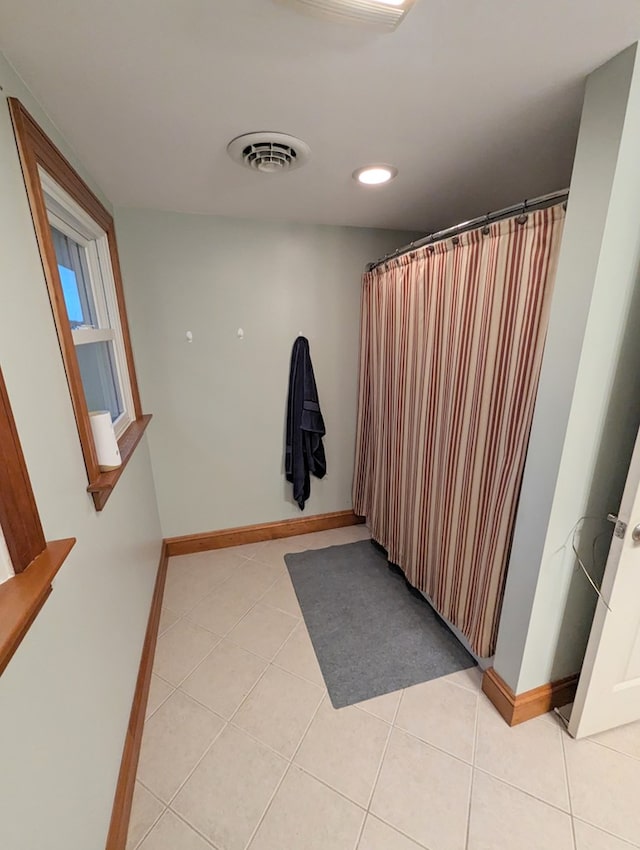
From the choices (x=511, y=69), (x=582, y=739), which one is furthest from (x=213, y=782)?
(x=511, y=69)

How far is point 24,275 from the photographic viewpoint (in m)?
0.94

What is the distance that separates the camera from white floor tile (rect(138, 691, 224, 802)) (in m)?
1.27

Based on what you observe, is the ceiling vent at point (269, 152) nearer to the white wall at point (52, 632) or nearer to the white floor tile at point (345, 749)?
the white wall at point (52, 632)

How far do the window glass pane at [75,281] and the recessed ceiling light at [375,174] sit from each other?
1.26 metres

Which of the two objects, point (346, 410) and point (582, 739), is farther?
point (346, 410)

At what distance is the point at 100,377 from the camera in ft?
5.96

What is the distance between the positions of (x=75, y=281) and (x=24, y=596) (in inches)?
57.6

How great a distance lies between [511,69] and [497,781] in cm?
221

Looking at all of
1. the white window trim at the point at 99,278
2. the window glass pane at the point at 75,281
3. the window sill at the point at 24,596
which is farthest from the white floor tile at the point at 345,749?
the window glass pane at the point at 75,281

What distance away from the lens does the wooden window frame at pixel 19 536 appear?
697 mm

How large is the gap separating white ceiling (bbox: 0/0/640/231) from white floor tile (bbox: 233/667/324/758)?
2200 mm

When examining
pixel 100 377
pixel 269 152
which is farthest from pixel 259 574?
pixel 269 152

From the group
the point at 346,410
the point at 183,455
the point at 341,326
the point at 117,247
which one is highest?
the point at 117,247

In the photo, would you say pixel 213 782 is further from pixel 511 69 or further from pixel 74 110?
pixel 511 69
